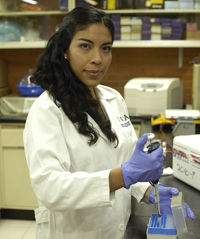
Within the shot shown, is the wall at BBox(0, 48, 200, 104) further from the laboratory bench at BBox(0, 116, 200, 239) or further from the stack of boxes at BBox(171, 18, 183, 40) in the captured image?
the laboratory bench at BBox(0, 116, 200, 239)

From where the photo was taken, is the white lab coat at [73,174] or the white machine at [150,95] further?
the white machine at [150,95]

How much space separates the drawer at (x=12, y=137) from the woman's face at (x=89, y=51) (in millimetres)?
1680

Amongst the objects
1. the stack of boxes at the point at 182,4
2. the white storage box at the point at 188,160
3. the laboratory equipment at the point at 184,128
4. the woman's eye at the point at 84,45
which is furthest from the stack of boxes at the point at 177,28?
the woman's eye at the point at 84,45

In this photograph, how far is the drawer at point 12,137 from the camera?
266cm

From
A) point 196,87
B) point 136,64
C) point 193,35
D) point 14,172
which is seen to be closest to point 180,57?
point 193,35

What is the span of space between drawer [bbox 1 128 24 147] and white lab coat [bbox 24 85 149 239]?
60.6 inches

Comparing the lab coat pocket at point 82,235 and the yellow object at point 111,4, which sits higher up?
the yellow object at point 111,4

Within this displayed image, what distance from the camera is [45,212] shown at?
44.1 inches

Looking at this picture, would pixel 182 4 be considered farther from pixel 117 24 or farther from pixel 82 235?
pixel 82 235

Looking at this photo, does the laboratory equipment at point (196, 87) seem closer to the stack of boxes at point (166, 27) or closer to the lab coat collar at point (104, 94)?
the stack of boxes at point (166, 27)

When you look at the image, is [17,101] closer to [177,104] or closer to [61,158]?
[177,104]

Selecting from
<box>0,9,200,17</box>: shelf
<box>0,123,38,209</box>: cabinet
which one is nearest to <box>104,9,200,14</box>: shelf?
<box>0,9,200,17</box>: shelf

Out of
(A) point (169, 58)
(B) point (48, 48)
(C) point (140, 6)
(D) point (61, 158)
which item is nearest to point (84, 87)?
(B) point (48, 48)

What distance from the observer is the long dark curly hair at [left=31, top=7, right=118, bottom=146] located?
1067 millimetres
